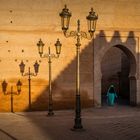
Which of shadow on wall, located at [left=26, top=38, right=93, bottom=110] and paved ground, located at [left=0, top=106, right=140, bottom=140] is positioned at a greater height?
shadow on wall, located at [left=26, top=38, right=93, bottom=110]

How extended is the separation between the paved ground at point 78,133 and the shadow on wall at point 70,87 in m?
2.85

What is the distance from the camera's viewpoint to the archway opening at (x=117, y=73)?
3531cm

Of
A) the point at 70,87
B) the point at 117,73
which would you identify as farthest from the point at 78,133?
the point at 117,73

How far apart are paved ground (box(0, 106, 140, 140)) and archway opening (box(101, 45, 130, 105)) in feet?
36.5

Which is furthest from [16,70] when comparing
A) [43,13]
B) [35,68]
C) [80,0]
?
[80,0]

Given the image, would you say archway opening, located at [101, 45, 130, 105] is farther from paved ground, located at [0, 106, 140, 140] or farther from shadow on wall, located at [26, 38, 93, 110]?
paved ground, located at [0, 106, 140, 140]

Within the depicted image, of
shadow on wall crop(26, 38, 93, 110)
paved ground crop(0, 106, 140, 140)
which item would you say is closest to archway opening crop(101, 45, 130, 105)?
shadow on wall crop(26, 38, 93, 110)

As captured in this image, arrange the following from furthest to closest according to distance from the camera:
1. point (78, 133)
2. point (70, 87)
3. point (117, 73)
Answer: point (117, 73), point (70, 87), point (78, 133)

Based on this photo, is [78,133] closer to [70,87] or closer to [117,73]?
[70,87]

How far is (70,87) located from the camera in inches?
1068

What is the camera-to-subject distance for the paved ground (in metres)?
15.5

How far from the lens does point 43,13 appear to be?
2675 centimetres

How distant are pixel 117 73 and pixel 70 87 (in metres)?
10.8

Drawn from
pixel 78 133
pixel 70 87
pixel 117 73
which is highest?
pixel 117 73
